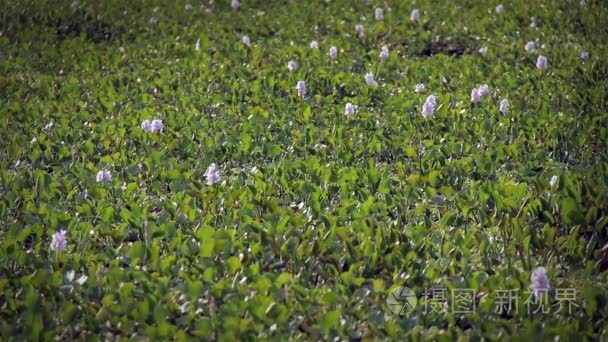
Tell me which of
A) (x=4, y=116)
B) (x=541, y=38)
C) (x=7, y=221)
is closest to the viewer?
(x=7, y=221)

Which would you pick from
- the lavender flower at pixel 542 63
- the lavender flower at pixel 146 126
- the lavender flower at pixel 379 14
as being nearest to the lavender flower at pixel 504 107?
the lavender flower at pixel 542 63

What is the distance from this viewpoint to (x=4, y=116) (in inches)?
237

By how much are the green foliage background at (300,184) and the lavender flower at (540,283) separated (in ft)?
0.32

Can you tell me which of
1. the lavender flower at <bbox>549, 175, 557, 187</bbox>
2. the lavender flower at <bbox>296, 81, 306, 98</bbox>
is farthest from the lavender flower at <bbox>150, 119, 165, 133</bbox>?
the lavender flower at <bbox>549, 175, 557, 187</bbox>

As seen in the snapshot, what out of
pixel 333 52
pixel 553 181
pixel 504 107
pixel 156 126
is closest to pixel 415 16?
pixel 333 52

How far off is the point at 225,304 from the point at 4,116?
3291 mm

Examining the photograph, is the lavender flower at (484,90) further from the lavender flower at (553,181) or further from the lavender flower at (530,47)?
the lavender flower at (553,181)

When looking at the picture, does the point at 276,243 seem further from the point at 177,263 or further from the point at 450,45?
the point at 450,45

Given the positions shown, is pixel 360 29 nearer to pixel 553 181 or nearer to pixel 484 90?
pixel 484 90

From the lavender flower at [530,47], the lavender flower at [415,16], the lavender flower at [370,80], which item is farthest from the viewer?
the lavender flower at [415,16]

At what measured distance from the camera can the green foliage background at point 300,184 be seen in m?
3.35

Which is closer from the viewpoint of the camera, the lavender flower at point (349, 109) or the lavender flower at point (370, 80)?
the lavender flower at point (349, 109)

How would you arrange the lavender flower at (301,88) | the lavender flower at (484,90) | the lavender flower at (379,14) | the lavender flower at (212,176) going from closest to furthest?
the lavender flower at (212,176)
the lavender flower at (484,90)
the lavender flower at (301,88)
the lavender flower at (379,14)

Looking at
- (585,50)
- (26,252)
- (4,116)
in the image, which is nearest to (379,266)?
(26,252)
